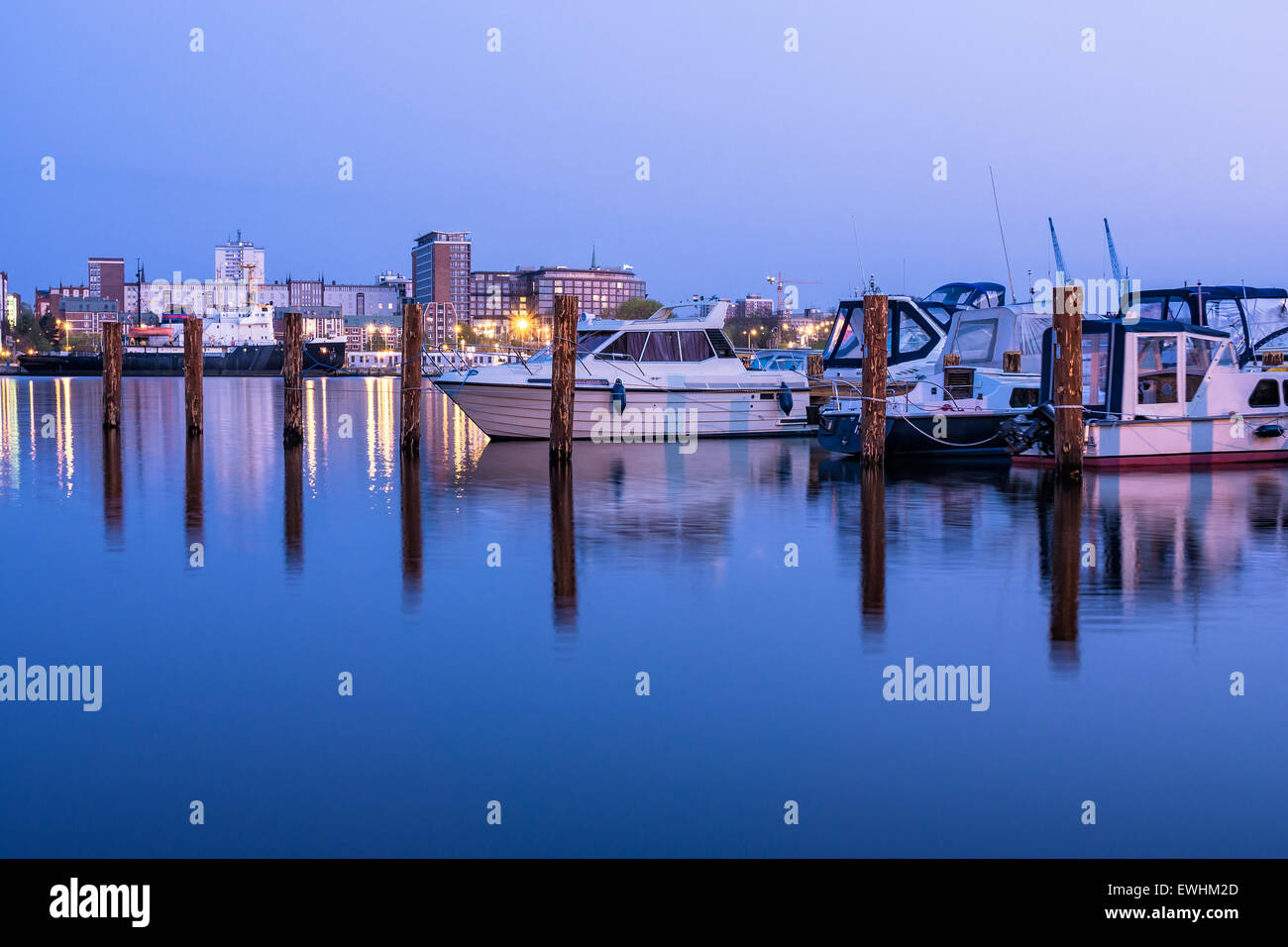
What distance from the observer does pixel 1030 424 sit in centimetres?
2383

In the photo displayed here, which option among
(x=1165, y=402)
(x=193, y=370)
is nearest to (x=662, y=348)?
(x=1165, y=402)

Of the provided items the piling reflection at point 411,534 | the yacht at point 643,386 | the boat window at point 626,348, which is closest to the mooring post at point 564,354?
the piling reflection at point 411,534

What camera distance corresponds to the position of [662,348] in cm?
2955

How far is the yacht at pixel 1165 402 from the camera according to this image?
74.4 feet

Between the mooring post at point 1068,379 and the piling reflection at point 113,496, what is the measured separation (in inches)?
578

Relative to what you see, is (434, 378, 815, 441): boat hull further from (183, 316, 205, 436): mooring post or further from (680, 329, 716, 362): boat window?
(183, 316, 205, 436): mooring post

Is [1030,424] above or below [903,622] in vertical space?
above

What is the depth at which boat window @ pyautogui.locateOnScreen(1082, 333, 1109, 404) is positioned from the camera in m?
23.9

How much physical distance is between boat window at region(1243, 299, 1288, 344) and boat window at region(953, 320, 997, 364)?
2374 cm

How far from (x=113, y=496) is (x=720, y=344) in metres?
15.5
